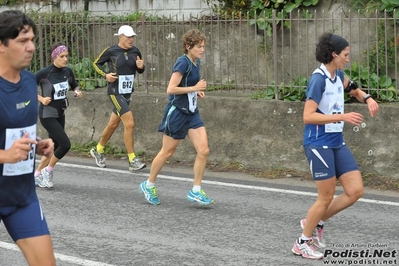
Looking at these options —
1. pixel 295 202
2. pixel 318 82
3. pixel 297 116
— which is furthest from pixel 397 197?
pixel 318 82

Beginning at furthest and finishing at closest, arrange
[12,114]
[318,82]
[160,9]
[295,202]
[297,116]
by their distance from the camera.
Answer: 1. [160,9]
2. [297,116]
3. [295,202]
4. [318,82]
5. [12,114]

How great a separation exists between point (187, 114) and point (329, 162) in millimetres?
2552

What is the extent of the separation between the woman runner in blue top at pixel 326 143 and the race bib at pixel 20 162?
8.67ft

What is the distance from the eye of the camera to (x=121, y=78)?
11492 mm

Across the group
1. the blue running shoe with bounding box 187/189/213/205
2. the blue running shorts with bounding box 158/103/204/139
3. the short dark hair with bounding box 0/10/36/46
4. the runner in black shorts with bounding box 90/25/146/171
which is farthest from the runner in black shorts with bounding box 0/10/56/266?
the runner in black shorts with bounding box 90/25/146/171

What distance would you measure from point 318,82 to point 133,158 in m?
4.94

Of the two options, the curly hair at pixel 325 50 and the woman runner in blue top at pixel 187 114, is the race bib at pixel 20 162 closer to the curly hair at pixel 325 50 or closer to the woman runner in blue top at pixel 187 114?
the curly hair at pixel 325 50

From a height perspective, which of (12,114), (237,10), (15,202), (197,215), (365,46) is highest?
(237,10)

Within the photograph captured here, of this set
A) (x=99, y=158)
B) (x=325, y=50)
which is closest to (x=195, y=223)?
(x=325, y=50)

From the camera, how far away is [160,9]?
54.7 feet

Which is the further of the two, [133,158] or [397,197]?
[133,158]

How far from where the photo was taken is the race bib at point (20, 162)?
15.2ft

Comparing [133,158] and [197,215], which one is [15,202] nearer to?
[197,215]

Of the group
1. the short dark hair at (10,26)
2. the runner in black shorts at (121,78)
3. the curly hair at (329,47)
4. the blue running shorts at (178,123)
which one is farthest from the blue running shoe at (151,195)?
the short dark hair at (10,26)
